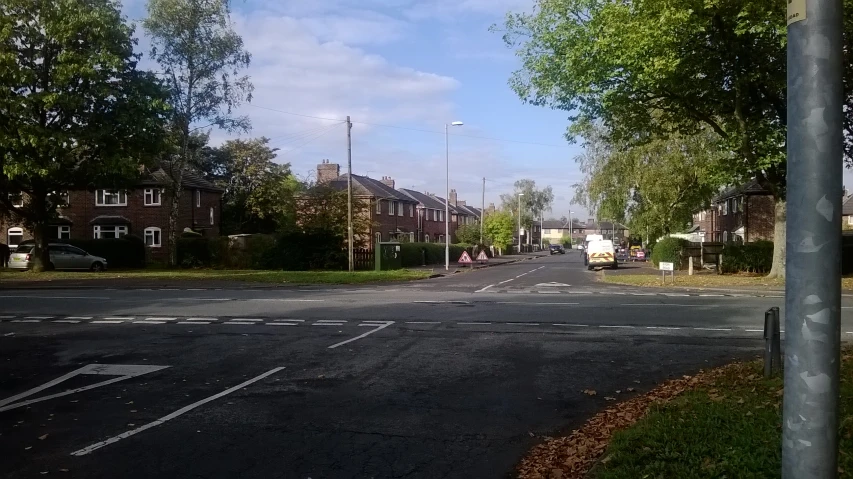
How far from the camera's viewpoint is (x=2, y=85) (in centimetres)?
3155

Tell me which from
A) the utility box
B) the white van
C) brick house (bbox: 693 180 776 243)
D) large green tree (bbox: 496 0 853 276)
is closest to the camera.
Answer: large green tree (bbox: 496 0 853 276)

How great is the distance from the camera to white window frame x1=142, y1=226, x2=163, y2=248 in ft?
172

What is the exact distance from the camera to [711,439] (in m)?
5.57

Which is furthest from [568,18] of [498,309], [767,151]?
[498,309]

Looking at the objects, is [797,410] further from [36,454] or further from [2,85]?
[2,85]

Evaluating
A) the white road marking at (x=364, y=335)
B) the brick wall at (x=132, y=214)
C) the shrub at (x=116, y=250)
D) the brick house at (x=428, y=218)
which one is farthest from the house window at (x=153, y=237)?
the white road marking at (x=364, y=335)

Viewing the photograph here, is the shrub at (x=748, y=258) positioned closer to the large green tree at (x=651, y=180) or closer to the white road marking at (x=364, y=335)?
the large green tree at (x=651, y=180)

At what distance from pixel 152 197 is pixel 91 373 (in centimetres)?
4595

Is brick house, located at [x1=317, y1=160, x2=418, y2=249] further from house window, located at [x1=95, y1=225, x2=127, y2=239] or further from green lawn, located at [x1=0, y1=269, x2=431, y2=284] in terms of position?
green lawn, located at [x1=0, y1=269, x2=431, y2=284]

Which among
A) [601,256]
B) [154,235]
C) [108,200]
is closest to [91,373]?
[601,256]

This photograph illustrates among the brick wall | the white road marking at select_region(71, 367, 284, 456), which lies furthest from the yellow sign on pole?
the brick wall

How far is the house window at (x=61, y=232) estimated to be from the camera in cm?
5306

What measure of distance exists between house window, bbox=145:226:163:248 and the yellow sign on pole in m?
54.0

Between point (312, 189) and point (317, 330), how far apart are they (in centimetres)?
2986
